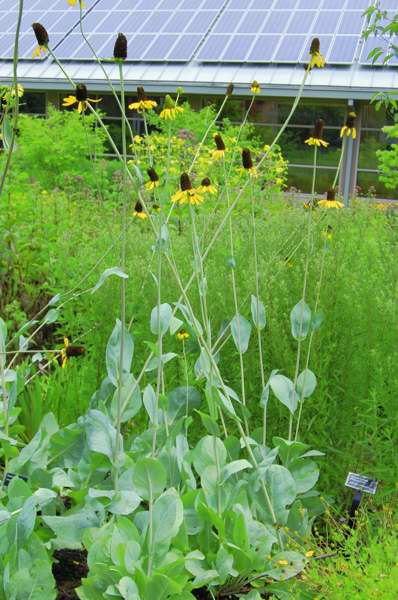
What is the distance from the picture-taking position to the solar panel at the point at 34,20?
1834 cm

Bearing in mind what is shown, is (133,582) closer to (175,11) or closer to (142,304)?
(142,304)

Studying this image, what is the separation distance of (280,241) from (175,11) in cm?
1593

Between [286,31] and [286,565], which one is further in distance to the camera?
[286,31]

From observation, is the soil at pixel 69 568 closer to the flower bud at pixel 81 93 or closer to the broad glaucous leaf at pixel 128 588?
the broad glaucous leaf at pixel 128 588

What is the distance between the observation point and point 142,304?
12.4ft

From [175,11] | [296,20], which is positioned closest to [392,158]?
[296,20]

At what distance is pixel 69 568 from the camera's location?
2676 millimetres

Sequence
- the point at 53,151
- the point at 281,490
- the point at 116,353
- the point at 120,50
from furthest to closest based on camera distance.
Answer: the point at 53,151 < the point at 116,353 < the point at 281,490 < the point at 120,50

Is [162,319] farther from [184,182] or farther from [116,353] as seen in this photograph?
[184,182]

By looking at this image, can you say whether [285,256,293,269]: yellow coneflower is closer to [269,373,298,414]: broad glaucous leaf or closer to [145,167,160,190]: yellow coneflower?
[269,373,298,414]: broad glaucous leaf

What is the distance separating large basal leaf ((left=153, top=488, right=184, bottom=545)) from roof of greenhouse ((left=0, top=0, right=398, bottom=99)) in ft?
43.8

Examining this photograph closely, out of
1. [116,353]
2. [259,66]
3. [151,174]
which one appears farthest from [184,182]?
[259,66]

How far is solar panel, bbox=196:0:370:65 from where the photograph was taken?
15852 mm

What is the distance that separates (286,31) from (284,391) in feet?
49.5
